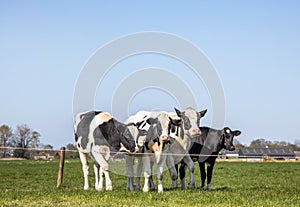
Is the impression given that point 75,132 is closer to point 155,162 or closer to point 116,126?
→ point 116,126

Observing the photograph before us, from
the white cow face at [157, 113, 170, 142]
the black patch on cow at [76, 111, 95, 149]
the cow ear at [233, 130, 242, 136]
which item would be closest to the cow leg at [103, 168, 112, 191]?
the black patch on cow at [76, 111, 95, 149]

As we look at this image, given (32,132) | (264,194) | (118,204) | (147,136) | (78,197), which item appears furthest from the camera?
(32,132)

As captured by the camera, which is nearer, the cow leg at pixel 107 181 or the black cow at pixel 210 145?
the cow leg at pixel 107 181

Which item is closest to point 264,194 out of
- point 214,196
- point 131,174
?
point 214,196

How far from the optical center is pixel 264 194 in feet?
42.7

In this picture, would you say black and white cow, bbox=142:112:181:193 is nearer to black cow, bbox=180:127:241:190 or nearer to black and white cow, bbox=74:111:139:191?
black and white cow, bbox=74:111:139:191

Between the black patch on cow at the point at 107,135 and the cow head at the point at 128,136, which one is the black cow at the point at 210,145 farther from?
the black patch on cow at the point at 107,135

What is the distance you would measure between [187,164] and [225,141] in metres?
1.77

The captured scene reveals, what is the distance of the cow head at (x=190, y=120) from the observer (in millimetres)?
14721

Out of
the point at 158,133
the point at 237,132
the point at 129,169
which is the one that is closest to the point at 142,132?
the point at 158,133

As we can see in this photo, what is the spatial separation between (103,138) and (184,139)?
2.49m

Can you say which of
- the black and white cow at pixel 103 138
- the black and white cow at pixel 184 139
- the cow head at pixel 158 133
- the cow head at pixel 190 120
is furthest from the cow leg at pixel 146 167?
the cow head at pixel 190 120

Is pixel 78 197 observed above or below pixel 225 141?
below

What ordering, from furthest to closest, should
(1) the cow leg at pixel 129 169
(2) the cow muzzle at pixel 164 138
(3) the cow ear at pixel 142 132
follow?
(1) the cow leg at pixel 129 169 → (3) the cow ear at pixel 142 132 → (2) the cow muzzle at pixel 164 138
